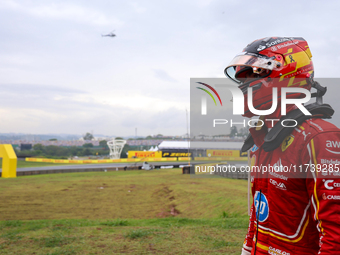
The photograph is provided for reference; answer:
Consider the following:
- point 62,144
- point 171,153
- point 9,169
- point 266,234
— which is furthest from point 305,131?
point 62,144

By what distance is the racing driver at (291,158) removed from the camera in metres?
1.21

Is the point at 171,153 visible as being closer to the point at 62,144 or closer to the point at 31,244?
the point at 62,144

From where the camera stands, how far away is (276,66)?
5.31ft

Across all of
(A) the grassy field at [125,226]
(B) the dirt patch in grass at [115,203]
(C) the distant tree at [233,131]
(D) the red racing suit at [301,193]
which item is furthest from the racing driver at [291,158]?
(B) the dirt patch in grass at [115,203]

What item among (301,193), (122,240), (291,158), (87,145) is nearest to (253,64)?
(291,158)

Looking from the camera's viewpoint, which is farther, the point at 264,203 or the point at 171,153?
the point at 171,153

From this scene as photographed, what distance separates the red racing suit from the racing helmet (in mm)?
235

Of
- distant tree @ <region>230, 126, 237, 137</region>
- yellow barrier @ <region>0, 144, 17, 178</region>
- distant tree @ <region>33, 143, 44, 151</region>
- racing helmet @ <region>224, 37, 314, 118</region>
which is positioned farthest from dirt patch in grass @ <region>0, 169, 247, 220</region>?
distant tree @ <region>33, 143, 44, 151</region>

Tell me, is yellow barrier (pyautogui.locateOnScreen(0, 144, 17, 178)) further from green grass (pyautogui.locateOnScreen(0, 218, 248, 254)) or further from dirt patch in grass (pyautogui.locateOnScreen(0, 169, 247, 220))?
green grass (pyautogui.locateOnScreen(0, 218, 248, 254))

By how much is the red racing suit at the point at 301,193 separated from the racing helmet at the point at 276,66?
235mm

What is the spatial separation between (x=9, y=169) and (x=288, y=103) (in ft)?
97.2

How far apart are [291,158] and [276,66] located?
0.56 metres

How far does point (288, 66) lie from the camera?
1605 mm

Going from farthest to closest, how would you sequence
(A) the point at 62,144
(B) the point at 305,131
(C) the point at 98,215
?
1. (A) the point at 62,144
2. (C) the point at 98,215
3. (B) the point at 305,131
